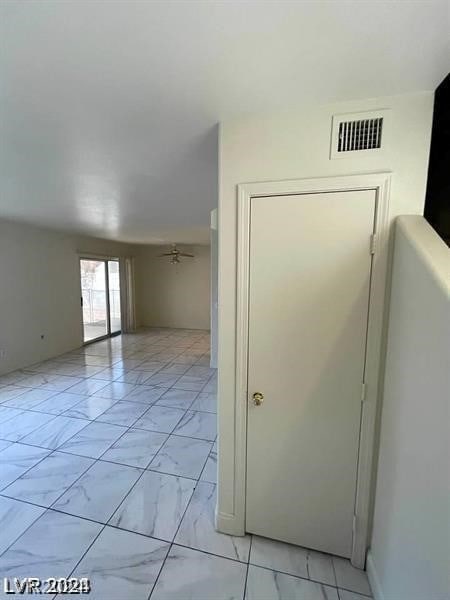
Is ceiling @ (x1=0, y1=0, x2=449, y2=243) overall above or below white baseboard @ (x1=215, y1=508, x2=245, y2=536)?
above

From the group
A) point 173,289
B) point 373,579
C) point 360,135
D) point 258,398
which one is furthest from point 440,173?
point 173,289

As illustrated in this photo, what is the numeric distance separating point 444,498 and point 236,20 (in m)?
1.64

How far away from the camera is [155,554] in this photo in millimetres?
1575

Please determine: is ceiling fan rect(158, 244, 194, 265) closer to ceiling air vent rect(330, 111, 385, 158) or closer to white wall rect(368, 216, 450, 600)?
ceiling air vent rect(330, 111, 385, 158)

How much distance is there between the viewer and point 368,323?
4.51 ft

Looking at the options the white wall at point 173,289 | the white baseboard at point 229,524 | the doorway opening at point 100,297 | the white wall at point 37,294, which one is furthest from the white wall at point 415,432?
the white wall at point 173,289

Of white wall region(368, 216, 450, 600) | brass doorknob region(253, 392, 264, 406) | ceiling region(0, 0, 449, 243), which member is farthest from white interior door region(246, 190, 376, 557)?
ceiling region(0, 0, 449, 243)

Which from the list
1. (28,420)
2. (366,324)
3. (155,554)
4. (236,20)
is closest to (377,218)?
(366,324)

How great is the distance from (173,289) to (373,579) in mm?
7246

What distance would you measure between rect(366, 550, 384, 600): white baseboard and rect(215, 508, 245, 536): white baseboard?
2.27 feet

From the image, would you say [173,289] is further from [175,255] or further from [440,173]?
[440,173]

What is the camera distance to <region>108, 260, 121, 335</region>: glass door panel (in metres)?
7.09

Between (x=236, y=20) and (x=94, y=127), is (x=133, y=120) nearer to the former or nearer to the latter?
(x=94, y=127)

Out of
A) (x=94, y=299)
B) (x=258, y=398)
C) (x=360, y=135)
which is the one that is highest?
(x=360, y=135)
